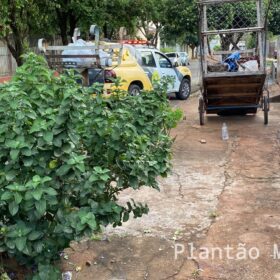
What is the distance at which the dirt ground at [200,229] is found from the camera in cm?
371

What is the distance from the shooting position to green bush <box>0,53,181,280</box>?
8.81 ft

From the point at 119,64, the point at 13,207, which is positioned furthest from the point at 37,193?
the point at 119,64

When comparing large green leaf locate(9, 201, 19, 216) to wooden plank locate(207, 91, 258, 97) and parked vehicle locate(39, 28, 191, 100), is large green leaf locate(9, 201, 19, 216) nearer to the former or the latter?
parked vehicle locate(39, 28, 191, 100)

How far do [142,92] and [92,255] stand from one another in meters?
1.41

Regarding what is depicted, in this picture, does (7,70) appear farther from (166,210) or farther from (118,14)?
(166,210)

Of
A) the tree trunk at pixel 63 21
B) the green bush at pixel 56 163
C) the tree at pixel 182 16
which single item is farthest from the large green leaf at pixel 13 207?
the tree at pixel 182 16

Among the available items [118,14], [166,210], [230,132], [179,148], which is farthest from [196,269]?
[118,14]

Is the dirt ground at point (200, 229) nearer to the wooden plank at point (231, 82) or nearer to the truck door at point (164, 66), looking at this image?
the wooden plank at point (231, 82)

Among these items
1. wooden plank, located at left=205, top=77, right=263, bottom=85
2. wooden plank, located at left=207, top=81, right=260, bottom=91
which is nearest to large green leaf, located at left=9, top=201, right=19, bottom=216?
wooden plank, located at left=205, top=77, right=263, bottom=85

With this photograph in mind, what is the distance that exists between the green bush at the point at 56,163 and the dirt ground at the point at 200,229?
70cm

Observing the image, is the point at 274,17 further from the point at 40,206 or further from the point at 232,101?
the point at 40,206

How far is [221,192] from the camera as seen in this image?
5.48 metres

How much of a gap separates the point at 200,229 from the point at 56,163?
80.9 inches

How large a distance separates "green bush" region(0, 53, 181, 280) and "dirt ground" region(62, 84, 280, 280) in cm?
70
